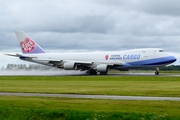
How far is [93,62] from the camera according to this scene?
178 feet

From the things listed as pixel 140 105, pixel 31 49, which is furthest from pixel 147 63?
pixel 140 105

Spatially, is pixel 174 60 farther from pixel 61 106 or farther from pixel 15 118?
pixel 15 118

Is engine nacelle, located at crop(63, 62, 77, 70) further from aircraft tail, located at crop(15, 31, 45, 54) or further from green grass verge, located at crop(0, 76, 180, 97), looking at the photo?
green grass verge, located at crop(0, 76, 180, 97)

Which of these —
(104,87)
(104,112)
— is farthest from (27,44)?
(104,112)

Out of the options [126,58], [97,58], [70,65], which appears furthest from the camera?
[97,58]

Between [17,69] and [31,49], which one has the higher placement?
[31,49]

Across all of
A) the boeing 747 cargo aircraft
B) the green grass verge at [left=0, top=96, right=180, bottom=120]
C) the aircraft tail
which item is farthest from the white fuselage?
the green grass verge at [left=0, top=96, right=180, bottom=120]

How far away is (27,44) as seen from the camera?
6025 cm

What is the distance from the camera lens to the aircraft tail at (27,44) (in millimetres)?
60188

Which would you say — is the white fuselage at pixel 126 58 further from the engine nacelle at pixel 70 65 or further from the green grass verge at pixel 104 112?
the green grass verge at pixel 104 112

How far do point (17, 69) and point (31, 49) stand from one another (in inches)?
603

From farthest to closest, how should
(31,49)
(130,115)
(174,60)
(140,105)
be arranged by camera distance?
(31,49) → (174,60) → (140,105) → (130,115)

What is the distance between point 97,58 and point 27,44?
1932cm

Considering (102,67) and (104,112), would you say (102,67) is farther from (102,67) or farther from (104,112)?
(104,112)
